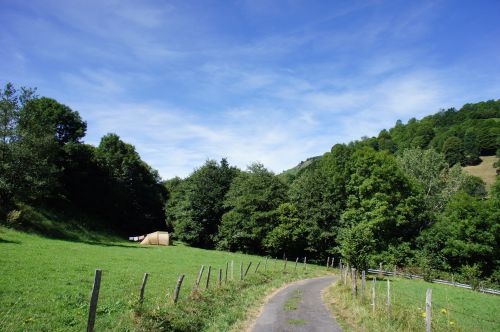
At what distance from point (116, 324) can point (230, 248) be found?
166 feet

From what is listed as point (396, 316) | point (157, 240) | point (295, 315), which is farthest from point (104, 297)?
point (157, 240)

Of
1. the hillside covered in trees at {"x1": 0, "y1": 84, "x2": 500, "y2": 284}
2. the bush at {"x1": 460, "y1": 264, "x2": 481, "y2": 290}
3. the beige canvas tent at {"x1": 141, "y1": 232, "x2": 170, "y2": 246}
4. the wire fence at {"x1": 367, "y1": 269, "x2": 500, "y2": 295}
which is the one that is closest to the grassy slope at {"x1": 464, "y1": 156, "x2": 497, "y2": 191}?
the hillside covered in trees at {"x1": 0, "y1": 84, "x2": 500, "y2": 284}

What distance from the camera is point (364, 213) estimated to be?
171 feet

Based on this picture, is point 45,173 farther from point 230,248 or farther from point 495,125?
point 495,125

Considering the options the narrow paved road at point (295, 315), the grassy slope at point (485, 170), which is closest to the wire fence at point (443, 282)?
the narrow paved road at point (295, 315)

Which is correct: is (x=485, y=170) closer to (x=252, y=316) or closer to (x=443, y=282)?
(x=443, y=282)

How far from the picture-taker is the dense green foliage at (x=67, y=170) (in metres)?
37.6

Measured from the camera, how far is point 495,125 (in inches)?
4621

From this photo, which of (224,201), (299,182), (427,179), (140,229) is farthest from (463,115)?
(140,229)

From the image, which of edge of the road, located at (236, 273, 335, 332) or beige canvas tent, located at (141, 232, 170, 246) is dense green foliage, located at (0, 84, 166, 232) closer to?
beige canvas tent, located at (141, 232, 170, 246)

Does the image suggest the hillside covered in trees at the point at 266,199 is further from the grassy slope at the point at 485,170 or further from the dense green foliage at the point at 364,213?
the grassy slope at the point at 485,170

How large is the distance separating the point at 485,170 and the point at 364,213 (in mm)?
75473

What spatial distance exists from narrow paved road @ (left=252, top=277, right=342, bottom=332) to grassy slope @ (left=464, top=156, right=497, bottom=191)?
310ft

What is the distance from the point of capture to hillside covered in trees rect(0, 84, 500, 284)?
130ft
